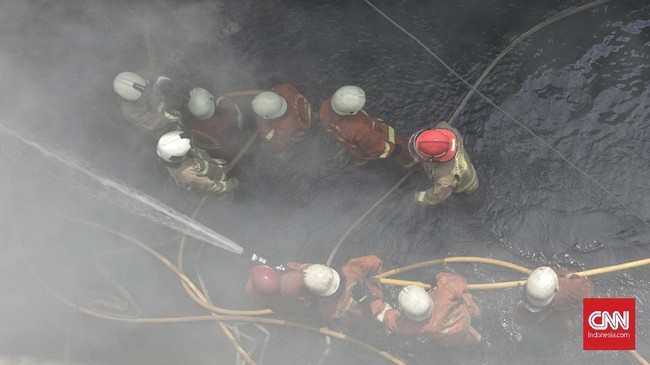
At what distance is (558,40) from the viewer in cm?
579

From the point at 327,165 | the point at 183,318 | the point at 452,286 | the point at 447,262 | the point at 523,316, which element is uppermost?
the point at 327,165

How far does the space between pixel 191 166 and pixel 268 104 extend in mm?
1180

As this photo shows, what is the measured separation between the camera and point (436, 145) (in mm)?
4379

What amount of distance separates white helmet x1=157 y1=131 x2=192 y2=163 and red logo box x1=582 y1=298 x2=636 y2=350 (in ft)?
15.7

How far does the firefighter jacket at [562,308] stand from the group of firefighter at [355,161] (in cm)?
1

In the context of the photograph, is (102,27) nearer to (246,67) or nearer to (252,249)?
(246,67)

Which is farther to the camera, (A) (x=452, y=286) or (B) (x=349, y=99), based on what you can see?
(B) (x=349, y=99)

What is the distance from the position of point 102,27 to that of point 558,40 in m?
6.39

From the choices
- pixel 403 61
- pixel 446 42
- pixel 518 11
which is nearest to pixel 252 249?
pixel 403 61

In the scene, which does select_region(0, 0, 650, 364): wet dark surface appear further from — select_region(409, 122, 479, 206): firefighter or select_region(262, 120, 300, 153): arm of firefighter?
select_region(409, 122, 479, 206): firefighter

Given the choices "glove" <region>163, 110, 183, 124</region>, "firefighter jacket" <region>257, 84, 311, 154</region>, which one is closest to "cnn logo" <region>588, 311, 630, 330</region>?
"firefighter jacket" <region>257, 84, 311, 154</region>

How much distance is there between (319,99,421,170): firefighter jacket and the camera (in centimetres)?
496

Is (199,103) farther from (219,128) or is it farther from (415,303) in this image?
(415,303)

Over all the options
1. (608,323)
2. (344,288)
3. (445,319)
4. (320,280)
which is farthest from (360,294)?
(608,323)
